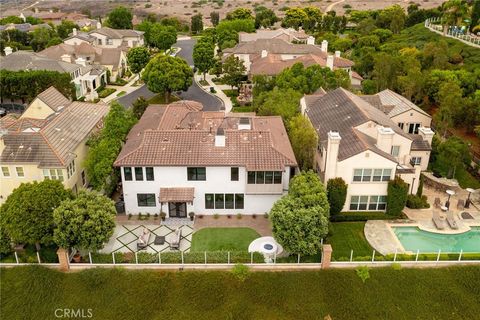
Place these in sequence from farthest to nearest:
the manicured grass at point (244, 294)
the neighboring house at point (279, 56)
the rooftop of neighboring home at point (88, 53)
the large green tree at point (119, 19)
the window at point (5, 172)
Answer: the large green tree at point (119, 19), the rooftop of neighboring home at point (88, 53), the neighboring house at point (279, 56), the window at point (5, 172), the manicured grass at point (244, 294)

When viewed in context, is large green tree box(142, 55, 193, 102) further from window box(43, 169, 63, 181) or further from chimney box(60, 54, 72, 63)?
window box(43, 169, 63, 181)

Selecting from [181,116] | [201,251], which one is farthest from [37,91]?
[201,251]

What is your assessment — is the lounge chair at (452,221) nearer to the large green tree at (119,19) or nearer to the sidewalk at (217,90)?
the sidewalk at (217,90)

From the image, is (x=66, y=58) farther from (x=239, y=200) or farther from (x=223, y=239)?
(x=223, y=239)

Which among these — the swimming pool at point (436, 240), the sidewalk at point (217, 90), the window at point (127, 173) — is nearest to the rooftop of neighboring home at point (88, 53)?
the sidewalk at point (217, 90)

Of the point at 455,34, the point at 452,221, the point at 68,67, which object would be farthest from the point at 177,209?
the point at 455,34
